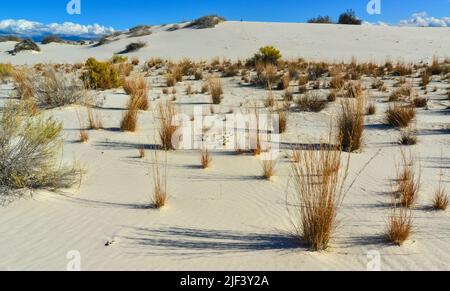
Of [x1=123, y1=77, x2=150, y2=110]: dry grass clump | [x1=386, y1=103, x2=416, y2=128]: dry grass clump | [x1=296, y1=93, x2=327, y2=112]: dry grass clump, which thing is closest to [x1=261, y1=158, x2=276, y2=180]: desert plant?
[x1=123, y1=77, x2=150, y2=110]: dry grass clump

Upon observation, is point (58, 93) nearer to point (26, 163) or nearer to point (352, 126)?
point (26, 163)

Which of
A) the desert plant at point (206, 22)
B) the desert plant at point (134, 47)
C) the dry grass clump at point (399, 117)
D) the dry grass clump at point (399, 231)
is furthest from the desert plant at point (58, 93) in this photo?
the desert plant at point (206, 22)

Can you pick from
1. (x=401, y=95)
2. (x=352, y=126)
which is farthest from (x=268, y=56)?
(x=352, y=126)

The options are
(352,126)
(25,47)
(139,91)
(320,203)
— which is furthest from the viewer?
(25,47)

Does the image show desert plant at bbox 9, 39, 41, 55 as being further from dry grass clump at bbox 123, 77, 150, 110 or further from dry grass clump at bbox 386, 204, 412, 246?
dry grass clump at bbox 386, 204, 412, 246

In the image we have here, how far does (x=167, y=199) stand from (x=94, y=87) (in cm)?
837

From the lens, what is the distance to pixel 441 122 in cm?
795

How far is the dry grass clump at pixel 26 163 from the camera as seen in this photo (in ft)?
14.5

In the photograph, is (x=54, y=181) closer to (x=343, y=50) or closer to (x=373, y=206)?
(x=373, y=206)

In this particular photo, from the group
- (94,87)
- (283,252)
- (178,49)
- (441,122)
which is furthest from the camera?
(178,49)

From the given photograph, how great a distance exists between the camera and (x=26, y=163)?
4.53m

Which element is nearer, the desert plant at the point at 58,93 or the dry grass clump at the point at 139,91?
the dry grass clump at the point at 139,91

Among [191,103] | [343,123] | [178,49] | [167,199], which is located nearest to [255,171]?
[167,199]

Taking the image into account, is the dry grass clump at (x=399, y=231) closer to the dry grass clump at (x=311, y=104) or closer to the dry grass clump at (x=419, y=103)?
the dry grass clump at (x=311, y=104)
